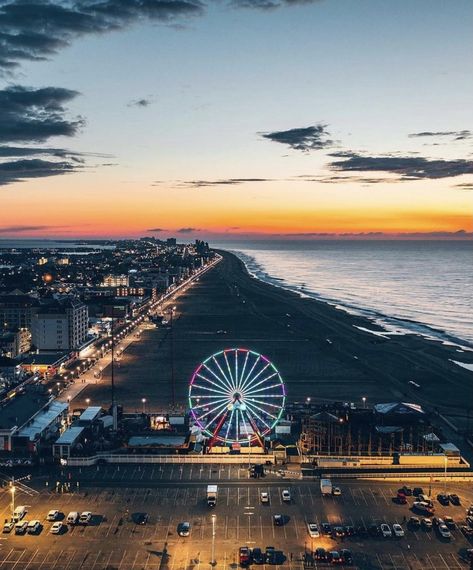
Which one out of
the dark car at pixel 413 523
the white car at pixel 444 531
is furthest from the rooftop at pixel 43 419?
the white car at pixel 444 531

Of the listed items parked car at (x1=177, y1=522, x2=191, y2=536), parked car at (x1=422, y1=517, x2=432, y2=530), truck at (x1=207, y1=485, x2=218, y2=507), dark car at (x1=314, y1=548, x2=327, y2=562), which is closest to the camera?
dark car at (x1=314, y1=548, x2=327, y2=562)

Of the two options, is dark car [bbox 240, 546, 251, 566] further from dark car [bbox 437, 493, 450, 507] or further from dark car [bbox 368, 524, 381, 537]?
dark car [bbox 437, 493, 450, 507]

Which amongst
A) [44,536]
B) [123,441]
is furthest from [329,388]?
[44,536]

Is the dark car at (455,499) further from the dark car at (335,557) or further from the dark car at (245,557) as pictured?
the dark car at (245,557)

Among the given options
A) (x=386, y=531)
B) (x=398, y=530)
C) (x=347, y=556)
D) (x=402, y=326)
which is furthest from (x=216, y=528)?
(x=402, y=326)

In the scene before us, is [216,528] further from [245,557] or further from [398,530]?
[398,530]

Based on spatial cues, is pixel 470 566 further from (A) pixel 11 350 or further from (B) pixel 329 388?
(A) pixel 11 350

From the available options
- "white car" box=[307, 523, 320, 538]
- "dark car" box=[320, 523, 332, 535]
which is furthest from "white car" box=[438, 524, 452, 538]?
"white car" box=[307, 523, 320, 538]
